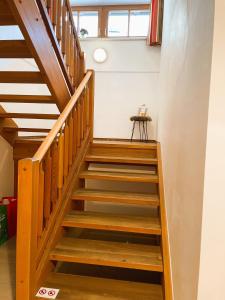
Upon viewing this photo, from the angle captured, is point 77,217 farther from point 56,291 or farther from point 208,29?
point 208,29

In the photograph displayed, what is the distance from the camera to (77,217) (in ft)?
7.30

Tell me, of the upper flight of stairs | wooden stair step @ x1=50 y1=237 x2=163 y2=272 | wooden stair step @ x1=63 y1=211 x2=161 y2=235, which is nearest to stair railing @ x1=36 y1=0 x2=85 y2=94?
the upper flight of stairs

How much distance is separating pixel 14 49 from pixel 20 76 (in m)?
0.27

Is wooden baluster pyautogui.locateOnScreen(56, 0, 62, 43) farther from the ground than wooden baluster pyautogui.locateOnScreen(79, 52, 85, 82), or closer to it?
farther from the ground

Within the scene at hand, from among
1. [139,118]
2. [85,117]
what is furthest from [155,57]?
[85,117]

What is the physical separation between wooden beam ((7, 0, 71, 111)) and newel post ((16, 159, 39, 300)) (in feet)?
2.93

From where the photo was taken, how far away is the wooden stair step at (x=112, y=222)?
2.05 meters

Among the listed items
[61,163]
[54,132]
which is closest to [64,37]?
[54,132]

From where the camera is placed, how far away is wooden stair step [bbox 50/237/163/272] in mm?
1812

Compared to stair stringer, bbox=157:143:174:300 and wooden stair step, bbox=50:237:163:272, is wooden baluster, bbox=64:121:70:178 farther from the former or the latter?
stair stringer, bbox=157:143:174:300

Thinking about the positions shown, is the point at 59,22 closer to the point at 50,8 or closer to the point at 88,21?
the point at 50,8

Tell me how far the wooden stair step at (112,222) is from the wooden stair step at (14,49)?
146 centimetres

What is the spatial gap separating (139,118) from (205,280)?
11.4 ft

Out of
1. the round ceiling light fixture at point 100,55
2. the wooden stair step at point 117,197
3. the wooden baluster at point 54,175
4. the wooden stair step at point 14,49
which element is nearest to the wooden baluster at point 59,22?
the wooden stair step at point 14,49
